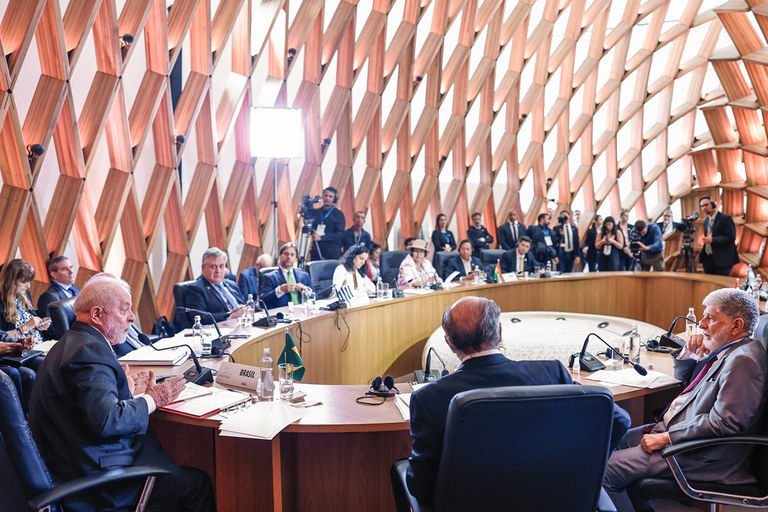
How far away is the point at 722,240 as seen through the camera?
8.02 meters

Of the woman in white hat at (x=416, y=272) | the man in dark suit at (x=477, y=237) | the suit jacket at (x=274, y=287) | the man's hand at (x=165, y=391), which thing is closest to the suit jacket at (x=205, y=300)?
the suit jacket at (x=274, y=287)

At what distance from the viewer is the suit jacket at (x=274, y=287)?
554cm

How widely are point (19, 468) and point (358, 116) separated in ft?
26.6

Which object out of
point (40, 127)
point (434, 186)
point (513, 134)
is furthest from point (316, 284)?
point (513, 134)

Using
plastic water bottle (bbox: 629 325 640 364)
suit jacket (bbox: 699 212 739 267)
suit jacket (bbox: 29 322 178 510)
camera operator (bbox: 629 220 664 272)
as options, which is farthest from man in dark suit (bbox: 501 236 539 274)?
suit jacket (bbox: 29 322 178 510)

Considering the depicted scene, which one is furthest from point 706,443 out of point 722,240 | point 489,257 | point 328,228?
point 722,240

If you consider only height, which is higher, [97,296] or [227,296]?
[97,296]

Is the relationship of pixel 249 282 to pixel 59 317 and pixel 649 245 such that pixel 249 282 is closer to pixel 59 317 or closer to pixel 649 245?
pixel 59 317

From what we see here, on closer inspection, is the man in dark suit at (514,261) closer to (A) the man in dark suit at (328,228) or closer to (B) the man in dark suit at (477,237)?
A: (B) the man in dark suit at (477,237)

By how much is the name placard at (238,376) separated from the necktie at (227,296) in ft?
6.59

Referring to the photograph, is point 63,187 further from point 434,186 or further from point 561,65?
point 561,65

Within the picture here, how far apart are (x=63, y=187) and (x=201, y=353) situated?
10.7 ft

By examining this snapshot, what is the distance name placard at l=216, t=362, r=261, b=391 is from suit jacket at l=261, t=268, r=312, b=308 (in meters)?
2.62

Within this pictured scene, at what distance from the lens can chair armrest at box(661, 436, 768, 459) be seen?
2.16 meters
